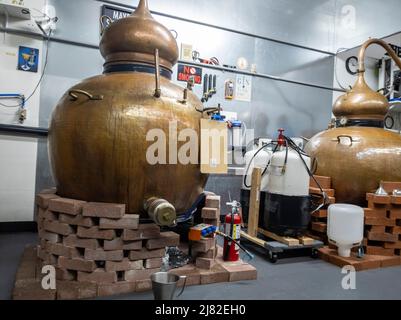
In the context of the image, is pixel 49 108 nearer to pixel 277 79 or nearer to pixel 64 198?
pixel 64 198

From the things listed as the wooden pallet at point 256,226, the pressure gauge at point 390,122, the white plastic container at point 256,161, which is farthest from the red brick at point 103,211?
the pressure gauge at point 390,122

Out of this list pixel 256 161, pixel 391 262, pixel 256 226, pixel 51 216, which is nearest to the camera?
pixel 51 216

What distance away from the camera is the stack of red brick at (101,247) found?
1.46 meters

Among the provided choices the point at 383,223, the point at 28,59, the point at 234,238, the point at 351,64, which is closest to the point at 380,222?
the point at 383,223

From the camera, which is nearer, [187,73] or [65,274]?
[65,274]

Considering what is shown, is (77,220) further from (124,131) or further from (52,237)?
(124,131)

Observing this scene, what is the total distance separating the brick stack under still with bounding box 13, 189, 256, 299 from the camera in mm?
1455

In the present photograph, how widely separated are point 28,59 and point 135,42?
155cm

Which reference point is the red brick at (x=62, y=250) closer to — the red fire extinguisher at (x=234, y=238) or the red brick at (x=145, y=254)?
the red brick at (x=145, y=254)

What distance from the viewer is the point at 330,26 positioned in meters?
4.32

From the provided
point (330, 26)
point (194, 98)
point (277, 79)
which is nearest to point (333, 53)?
point (330, 26)

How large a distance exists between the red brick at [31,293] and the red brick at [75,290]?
4cm

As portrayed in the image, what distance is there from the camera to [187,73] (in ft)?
10.9
